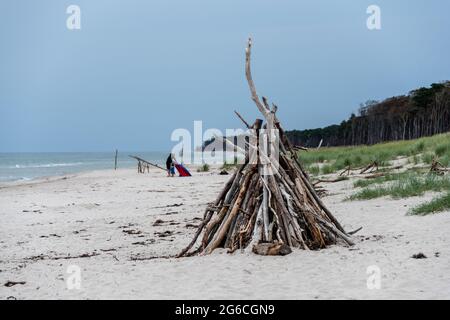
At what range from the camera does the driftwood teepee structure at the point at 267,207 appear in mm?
6367

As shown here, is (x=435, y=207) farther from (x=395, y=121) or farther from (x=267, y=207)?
(x=395, y=121)

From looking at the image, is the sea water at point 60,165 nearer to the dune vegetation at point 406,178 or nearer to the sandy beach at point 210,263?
the dune vegetation at point 406,178

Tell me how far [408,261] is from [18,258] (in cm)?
506

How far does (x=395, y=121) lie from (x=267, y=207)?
81.9m

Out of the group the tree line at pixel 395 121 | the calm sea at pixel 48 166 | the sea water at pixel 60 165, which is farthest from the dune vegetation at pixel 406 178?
the tree line at pixel 395 121

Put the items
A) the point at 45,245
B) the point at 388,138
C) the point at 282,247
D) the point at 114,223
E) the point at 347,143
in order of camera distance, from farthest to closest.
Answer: the point at 347,143
the point at 388,138
the point at 114,223
the point at 45,245
the point at 282,247

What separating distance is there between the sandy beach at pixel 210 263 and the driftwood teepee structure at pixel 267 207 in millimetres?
256

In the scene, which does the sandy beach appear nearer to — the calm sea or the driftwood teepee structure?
the driftwood teepee structure

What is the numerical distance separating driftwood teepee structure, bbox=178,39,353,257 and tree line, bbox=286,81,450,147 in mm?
45270

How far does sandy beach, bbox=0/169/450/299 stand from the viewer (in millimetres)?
4922

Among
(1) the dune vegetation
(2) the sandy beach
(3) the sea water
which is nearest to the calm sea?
(3) the sea water
